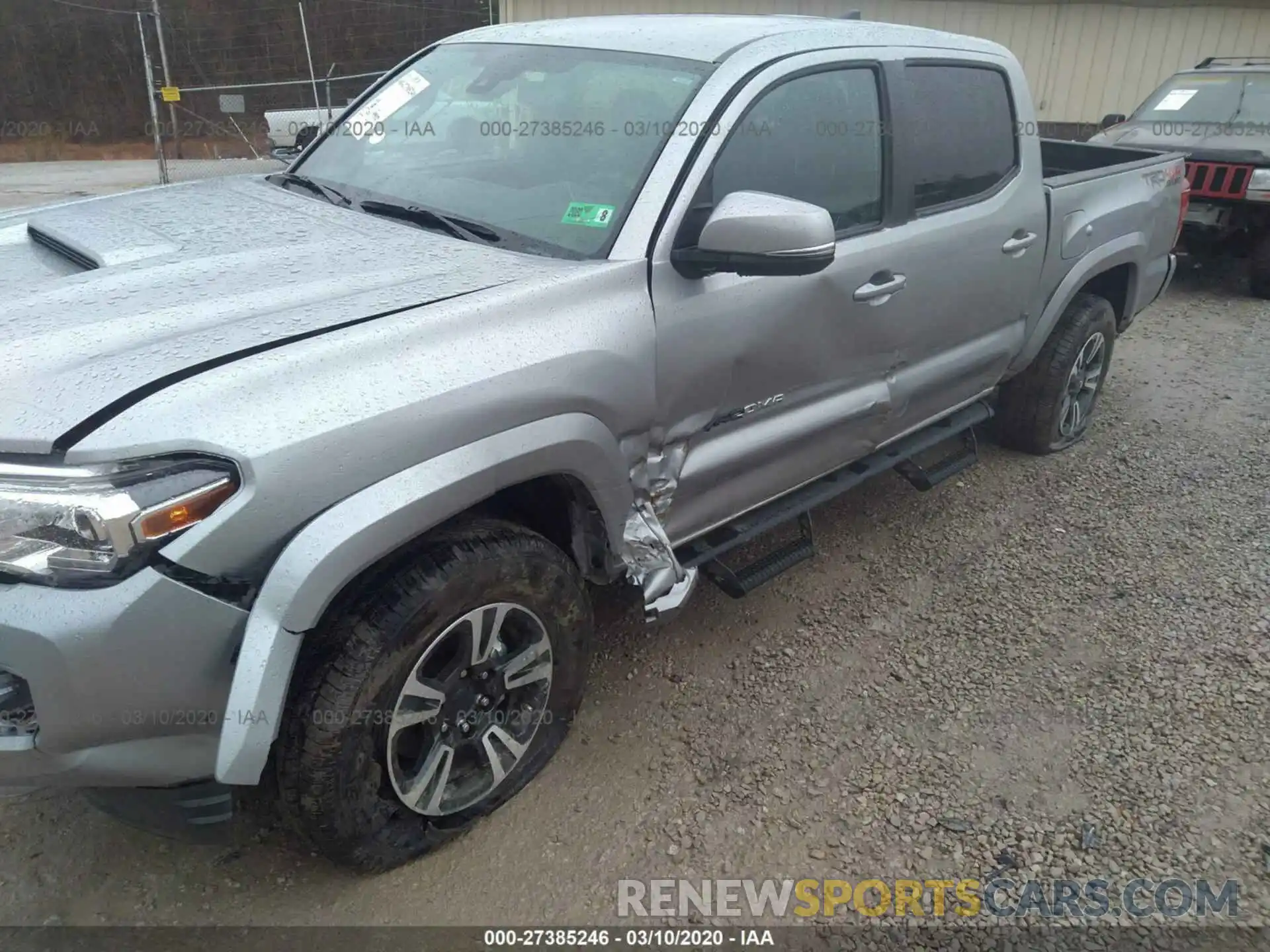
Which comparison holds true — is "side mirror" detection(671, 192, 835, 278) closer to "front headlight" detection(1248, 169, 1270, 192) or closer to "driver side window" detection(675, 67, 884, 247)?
"driver side window" detection(675, 67, 884, 247)

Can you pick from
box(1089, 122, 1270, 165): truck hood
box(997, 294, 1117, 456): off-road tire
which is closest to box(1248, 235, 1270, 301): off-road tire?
box(1089, 122, 1270, 165): truck hood

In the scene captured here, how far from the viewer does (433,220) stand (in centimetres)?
260

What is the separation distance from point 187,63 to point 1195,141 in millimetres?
22565

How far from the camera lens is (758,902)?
228cm

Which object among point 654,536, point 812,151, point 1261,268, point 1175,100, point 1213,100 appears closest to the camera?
point 654,536

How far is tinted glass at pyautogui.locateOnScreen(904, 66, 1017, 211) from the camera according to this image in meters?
3.22

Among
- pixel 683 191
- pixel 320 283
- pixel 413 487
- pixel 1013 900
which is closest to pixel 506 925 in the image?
pixel 413 487

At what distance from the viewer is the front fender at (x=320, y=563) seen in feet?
5.69

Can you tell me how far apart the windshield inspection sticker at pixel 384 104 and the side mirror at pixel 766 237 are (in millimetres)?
1381

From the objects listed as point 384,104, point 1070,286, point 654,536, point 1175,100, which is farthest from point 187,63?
point 654,536

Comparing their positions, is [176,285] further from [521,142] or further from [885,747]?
[885,747]

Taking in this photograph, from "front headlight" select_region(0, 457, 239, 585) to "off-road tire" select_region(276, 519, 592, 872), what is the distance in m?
0.45

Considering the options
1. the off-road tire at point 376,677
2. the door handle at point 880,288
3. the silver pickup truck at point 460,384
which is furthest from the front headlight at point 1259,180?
the off-road tire at point 376,677

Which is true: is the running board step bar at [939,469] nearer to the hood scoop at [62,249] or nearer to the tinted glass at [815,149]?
the tinted glass at [815,149]
